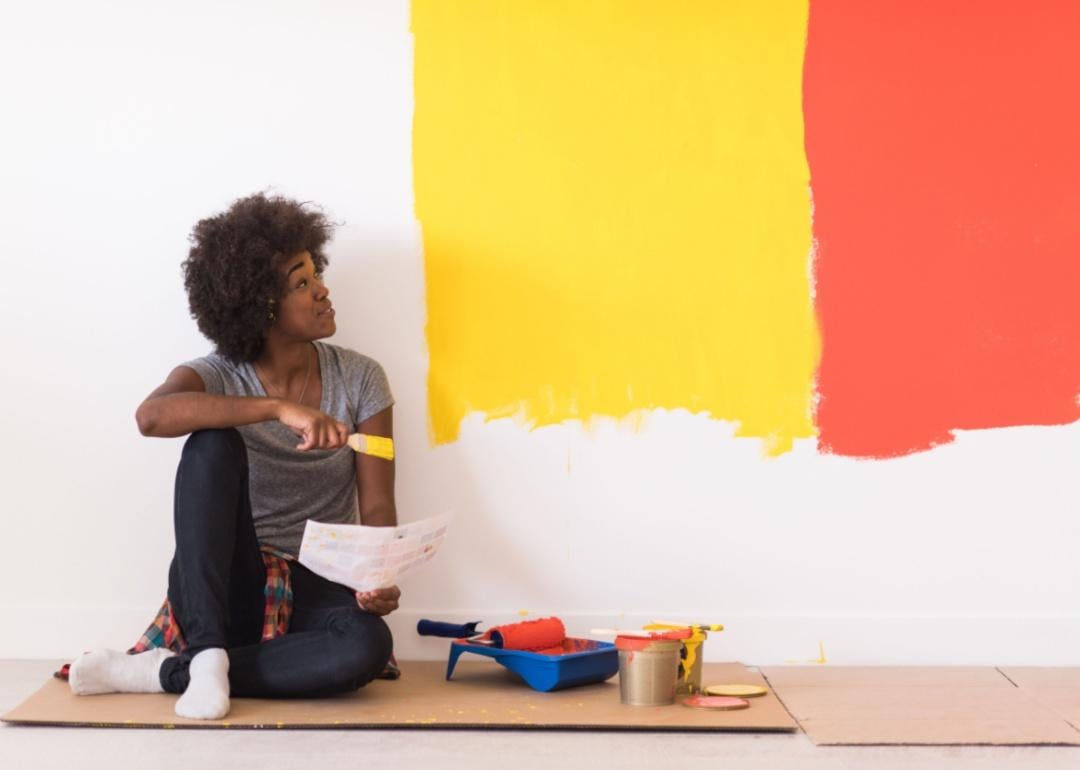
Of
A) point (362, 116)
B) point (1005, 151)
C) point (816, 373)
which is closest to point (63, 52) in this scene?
point (362, 116)

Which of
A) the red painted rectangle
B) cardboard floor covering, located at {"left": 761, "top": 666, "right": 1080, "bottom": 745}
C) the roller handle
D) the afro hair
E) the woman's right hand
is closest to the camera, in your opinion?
cardboard floor covering, located at {"left": 761, "top": 666, "right": 1080, "bottom": 745}

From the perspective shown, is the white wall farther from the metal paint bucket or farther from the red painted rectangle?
the metal paint bucket

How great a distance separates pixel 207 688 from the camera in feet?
7.01

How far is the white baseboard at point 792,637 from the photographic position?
269cm

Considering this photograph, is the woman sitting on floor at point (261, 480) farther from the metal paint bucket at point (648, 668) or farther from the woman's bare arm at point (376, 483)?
the metal paint bucket at point (648, 668)

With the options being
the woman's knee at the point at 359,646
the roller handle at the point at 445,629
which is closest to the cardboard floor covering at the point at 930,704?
the roller handle at the point at 445,629

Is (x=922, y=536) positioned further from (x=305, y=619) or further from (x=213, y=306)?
(x=213, y=306)

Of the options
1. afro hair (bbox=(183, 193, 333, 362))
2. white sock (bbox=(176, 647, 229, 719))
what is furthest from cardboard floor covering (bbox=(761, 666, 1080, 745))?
afro hair (bbox=(183, 193, 333, 362))

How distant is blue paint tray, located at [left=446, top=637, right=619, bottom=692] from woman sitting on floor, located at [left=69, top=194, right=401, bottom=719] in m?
0.21

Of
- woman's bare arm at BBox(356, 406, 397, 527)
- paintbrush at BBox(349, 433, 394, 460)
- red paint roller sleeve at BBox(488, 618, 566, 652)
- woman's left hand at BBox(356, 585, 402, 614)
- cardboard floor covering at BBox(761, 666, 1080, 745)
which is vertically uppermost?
paintbrush at BBox(349, 433, 394, 460)

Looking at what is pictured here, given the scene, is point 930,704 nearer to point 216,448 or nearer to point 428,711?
point 428,711

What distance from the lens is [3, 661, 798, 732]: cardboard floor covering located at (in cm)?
210

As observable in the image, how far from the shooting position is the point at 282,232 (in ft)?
8.18

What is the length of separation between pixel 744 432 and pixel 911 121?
2.45 feet
